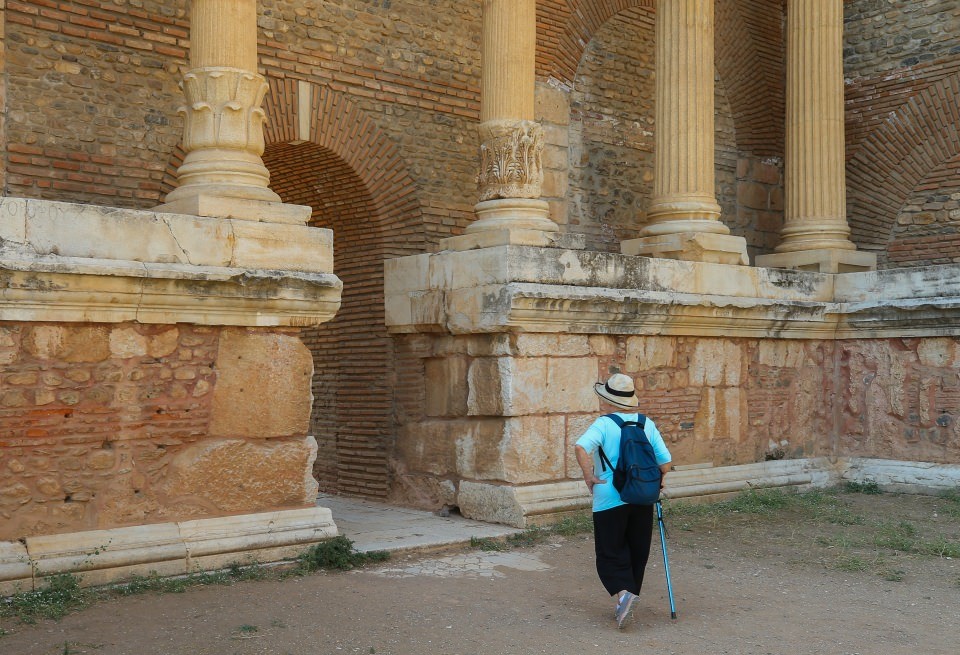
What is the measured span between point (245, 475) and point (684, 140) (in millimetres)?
5037

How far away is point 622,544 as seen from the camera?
17.2 feet

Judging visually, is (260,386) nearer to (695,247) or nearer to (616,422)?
(616,422)

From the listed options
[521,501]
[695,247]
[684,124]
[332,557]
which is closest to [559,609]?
[332,557]

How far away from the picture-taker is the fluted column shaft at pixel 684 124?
30.2 ft

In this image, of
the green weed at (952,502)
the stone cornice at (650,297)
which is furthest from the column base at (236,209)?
the green weed at (952,502)

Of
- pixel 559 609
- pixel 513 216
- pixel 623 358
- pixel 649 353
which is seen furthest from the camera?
pixel 649 353

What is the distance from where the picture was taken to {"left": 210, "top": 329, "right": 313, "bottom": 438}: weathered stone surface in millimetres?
6199

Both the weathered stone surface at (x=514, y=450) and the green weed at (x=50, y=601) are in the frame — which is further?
the weathered stone surface at (x=514, y=450)

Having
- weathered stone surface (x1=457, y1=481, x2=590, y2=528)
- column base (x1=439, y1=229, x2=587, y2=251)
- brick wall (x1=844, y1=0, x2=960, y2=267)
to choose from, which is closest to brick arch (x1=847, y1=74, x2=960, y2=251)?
brick wall (x1=844, y1=0, x2=960, y2=267)

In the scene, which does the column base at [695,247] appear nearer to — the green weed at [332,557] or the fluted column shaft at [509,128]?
the fluted column shaft at [509,128]

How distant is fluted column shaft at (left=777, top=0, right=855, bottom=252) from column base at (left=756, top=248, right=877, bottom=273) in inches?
3.4

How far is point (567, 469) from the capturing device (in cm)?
792

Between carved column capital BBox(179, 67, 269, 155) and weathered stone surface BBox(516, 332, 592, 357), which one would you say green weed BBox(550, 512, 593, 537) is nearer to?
weathered stone surface BBox(516, 332, 592, 357)

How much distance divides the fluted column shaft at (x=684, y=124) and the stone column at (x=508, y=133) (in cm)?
149
